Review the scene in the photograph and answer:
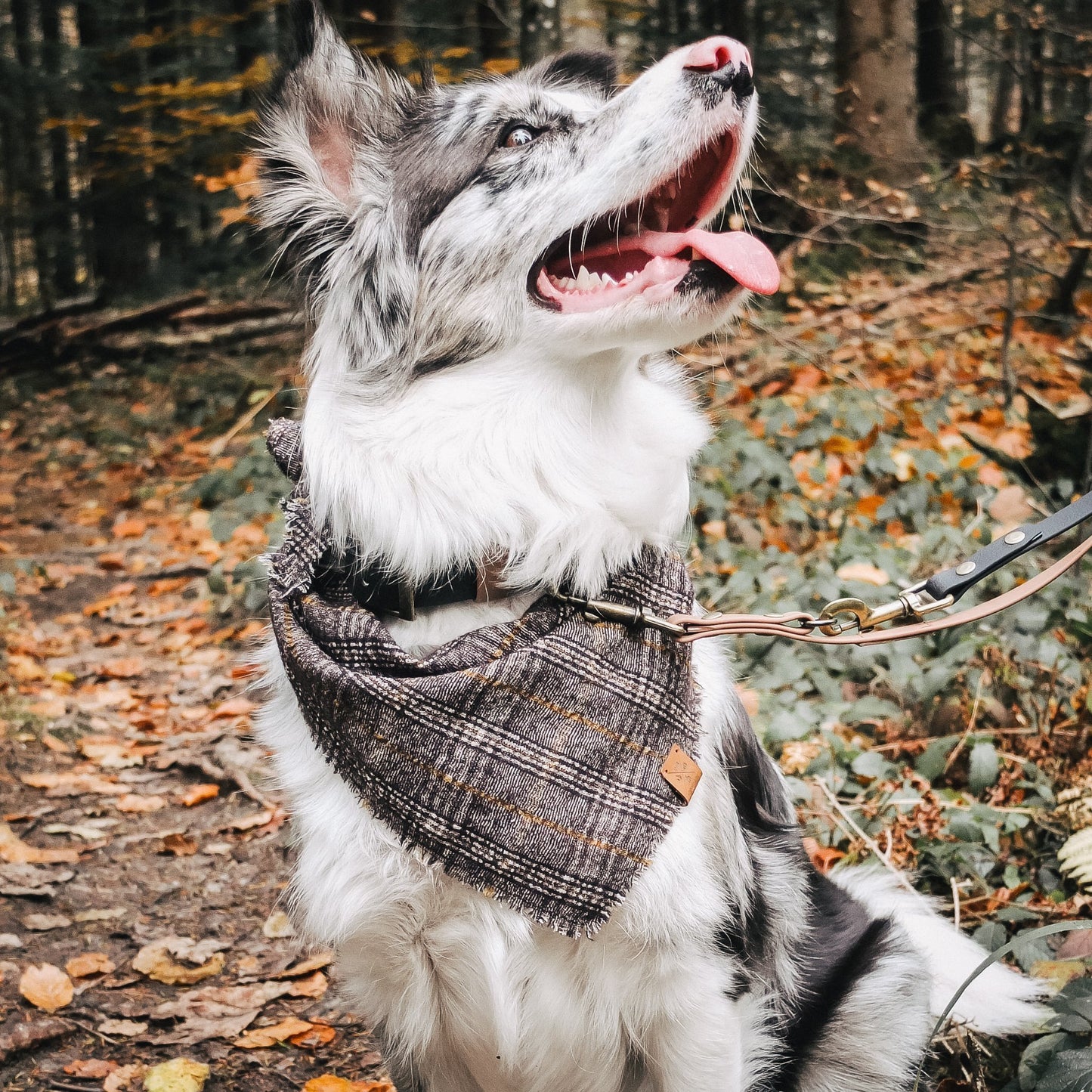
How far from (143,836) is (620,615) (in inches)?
107

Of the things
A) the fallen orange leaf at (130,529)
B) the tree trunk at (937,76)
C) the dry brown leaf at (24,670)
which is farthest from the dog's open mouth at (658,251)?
the tree trunk at (937,76)

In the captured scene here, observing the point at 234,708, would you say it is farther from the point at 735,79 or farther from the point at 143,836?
the point at 735,79

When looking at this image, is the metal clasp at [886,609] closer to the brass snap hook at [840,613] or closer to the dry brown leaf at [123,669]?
the brass snap hook at [840,613]

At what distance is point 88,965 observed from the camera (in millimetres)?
3201

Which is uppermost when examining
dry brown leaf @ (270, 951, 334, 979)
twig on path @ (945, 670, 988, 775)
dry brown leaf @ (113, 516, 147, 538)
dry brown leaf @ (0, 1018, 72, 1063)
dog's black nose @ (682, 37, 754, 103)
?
dog's black nose @ (682, 37, 754, 103)

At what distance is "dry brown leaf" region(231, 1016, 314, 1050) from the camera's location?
9.56 ft

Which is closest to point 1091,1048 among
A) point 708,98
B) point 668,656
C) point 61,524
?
point 668,656

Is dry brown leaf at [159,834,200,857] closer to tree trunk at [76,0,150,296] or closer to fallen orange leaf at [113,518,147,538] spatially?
fallen orange leaf at [113,518,147,538]

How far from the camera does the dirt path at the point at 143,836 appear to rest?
2938 millimetres

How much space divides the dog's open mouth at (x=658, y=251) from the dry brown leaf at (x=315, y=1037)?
2177 millimetres

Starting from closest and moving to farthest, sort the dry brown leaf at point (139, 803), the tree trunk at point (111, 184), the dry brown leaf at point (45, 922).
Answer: the dry brown leaf at point (45, 922)
the dry brown leaf at point (139, 803)
the tree trunk at point (111, 184)

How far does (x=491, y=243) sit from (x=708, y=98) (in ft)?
1.72

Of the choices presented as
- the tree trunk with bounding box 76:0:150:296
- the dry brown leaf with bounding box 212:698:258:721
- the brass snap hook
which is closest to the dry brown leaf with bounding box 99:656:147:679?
the dry brown leaf with bounding box 212:698:258:721

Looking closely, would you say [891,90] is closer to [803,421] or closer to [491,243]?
[803,421]
